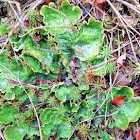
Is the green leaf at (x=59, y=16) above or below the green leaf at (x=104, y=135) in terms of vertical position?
above

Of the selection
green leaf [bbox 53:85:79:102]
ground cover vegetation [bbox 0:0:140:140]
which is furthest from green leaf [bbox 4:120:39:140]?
green leaf [bbox 53:85:79:102]

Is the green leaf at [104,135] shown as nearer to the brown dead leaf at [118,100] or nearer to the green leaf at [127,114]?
the green leaf at [127,114]

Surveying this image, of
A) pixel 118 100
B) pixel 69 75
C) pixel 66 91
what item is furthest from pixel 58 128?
pixel 118 100

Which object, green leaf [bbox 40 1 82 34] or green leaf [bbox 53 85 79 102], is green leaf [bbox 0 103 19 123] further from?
green leaf [bbox 40 1 82 34]

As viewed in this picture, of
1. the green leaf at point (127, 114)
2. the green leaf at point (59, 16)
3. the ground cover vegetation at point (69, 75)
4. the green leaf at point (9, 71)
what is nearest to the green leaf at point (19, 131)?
the ground cover vegetation at point (69, 75)

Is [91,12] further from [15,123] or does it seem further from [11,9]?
[15,123]

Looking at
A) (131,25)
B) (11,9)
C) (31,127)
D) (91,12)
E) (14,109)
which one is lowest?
(31,127)

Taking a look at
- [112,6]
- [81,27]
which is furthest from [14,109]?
[112,6]
